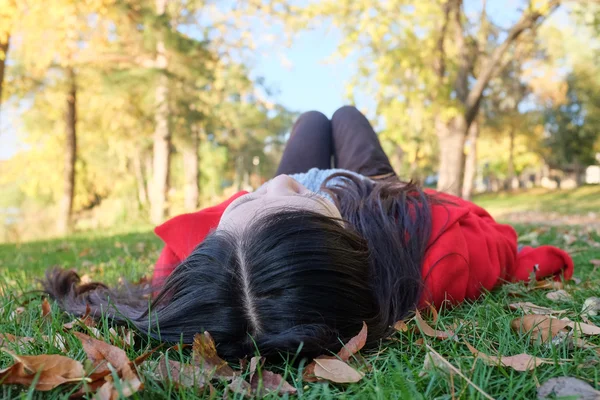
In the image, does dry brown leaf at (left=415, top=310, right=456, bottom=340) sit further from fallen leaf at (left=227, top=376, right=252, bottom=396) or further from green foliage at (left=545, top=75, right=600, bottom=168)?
green foliage at (left=545, top=75, right=600, bottom=168)

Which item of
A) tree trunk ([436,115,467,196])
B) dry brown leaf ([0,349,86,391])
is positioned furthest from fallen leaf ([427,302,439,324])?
tree trunk ([436,115,467,196])

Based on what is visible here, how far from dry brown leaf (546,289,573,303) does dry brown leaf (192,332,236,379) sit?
1.46m

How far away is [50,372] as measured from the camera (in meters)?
1.20

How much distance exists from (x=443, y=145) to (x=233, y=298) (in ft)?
28.4

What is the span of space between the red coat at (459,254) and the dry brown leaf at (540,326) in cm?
41

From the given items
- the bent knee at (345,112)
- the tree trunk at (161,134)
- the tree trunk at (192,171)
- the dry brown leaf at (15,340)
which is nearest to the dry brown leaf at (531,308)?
the dry brown leaf at (15,340)

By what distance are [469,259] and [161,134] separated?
38.7ft

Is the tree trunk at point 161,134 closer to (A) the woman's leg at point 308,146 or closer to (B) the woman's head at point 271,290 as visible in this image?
(A) the woman's leg at point 308,146

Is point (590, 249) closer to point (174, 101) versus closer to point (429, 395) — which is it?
point (429, 395)

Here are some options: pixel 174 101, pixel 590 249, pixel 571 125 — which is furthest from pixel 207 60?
pixel 571 125

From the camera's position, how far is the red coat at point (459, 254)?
2.01 metres

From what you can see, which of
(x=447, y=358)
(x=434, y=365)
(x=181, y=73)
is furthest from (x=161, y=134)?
(x=434, y=365)

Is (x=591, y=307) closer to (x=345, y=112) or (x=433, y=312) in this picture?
(x=433, y=312)

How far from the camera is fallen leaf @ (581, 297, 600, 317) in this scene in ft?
5.64
